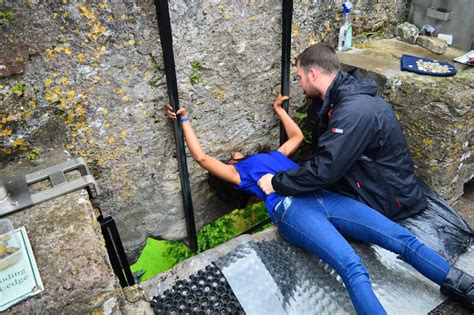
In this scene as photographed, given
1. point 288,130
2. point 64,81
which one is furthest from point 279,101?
point 64,81

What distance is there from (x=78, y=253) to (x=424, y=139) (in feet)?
8.87

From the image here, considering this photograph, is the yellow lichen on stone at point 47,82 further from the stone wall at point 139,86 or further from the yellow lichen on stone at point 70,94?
the yellow lichen on stone at point 70,94

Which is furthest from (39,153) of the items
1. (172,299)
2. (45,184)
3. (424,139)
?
(424,139)

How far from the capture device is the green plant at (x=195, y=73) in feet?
9.18

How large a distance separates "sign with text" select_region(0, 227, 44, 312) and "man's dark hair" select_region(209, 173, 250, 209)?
1.81 metres

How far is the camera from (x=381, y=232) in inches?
100

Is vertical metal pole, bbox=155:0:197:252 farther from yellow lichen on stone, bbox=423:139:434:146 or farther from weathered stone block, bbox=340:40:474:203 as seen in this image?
yellow lichen on stone, bbox=423:139:434:146

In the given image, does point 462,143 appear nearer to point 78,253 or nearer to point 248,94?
point 248,94

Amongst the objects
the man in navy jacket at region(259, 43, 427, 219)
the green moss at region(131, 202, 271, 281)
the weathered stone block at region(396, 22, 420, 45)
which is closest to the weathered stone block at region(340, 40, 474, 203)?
the man in navy jacket at region(259, 43, 427, 219)

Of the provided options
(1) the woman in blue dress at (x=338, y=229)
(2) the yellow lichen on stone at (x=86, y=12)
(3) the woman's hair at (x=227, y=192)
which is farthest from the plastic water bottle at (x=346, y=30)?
(2) the yellow lichen on stone at (x=86, y=12)

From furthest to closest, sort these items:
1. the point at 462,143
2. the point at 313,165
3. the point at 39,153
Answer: the point at 462,143 < the point at 313,165 < the point at 39,153

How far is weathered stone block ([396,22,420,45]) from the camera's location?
388 centimetres

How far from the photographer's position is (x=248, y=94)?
3209 millimetres

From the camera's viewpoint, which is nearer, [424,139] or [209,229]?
[424,139]
